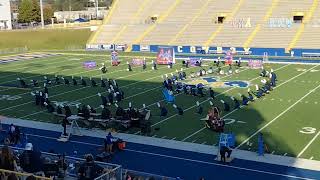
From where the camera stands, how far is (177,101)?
81.3 feet

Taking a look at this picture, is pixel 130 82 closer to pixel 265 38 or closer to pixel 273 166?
pixel 273 166

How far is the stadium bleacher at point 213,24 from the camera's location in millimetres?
48844

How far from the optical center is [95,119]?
65.1ft

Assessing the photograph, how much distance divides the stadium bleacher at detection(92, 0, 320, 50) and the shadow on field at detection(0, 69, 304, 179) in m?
20.3

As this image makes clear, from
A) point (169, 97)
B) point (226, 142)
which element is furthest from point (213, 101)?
point (226, 142)

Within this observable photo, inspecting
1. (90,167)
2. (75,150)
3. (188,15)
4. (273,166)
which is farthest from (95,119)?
(188,15)

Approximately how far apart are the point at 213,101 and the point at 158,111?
340 cm

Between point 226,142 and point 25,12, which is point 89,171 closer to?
point 226,142

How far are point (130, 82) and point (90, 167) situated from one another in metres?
20.7

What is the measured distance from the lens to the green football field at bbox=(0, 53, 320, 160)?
18.0 meters

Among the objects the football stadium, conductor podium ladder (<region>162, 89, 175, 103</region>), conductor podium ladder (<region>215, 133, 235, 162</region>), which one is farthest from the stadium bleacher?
conductor podium ladder (<region>215, 133, 235, 162</region>)

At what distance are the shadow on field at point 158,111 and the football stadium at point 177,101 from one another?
6cm

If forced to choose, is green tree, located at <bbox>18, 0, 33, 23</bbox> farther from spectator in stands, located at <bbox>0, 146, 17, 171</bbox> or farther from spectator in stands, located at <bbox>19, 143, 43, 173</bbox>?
spectator in stands, located at <bbox>0, 146, 17, 171</bbox>

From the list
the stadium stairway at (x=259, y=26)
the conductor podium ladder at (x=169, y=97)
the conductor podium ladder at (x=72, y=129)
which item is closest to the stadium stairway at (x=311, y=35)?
the stadium stairway at (x=259, y=26)
